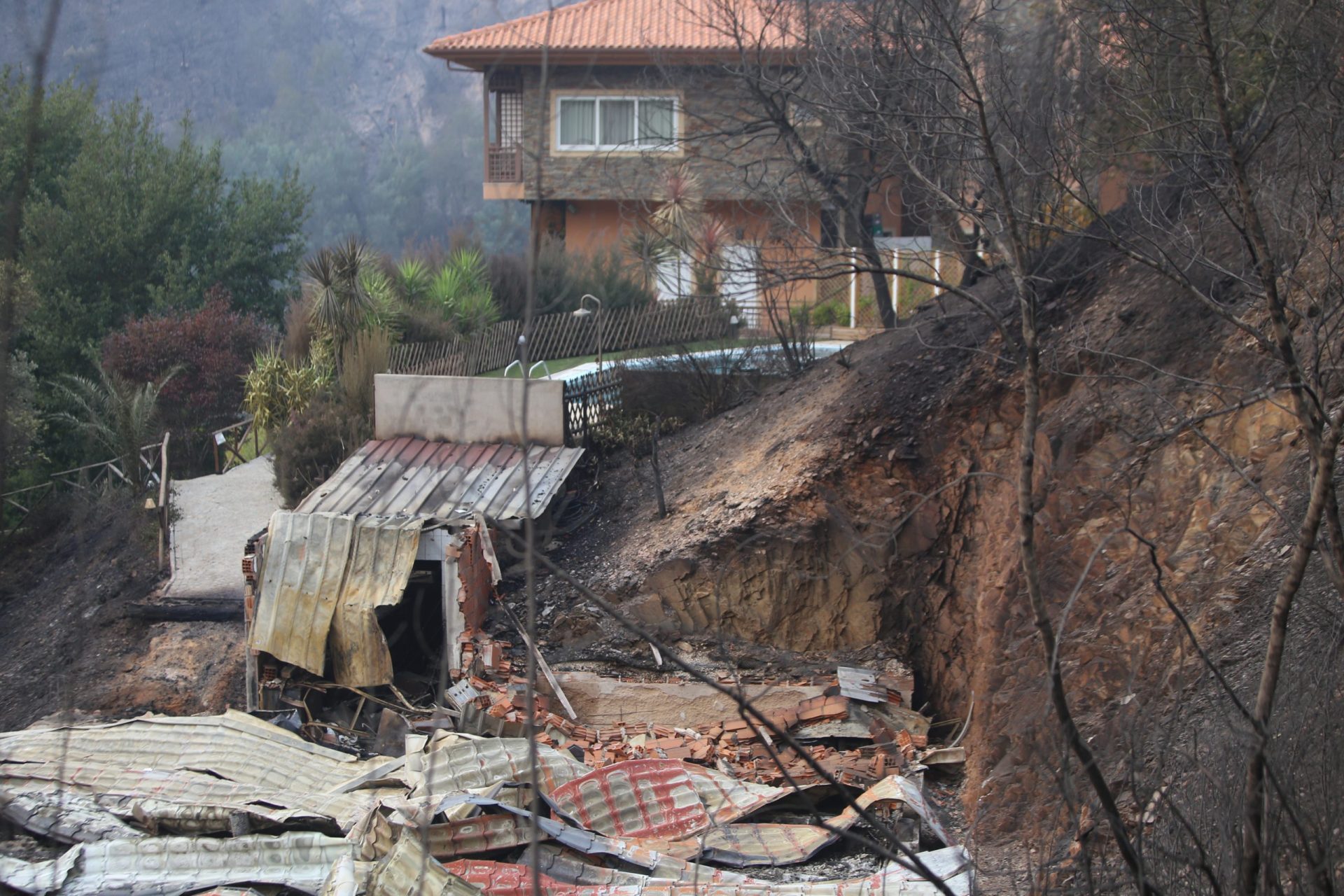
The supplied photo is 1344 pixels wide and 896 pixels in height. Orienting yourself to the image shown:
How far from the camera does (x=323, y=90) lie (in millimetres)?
41375

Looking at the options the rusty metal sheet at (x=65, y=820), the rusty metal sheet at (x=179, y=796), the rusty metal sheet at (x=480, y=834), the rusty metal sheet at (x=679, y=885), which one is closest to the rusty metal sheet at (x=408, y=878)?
the rusty metal sheet at (x=679, y=885)

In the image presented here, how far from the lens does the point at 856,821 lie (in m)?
7.19

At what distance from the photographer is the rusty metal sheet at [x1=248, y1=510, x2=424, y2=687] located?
405 inches

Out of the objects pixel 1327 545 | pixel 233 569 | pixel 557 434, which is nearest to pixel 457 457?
pixel 557 434

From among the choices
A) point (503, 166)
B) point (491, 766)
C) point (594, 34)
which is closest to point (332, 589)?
point (491, 766)

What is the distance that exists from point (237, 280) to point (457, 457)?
53.7 feet

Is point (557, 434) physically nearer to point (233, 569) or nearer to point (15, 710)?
point (233, 569)

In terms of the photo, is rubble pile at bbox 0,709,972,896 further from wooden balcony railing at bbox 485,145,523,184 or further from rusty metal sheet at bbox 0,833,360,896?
wooden balcony railing at bbox 485,145,523,184

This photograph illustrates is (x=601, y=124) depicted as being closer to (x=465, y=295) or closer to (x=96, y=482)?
(x=465, y=295)

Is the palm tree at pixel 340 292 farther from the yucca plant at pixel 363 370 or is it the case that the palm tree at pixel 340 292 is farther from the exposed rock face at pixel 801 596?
the exposed rock face at pixel 801 596

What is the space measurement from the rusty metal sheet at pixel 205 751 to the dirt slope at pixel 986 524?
2455 millimetres

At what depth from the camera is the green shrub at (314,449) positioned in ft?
48.5

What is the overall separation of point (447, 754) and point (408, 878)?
1.90m

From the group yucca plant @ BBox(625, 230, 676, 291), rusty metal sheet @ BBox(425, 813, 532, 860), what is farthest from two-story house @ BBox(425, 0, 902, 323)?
rusty metal sheet @ BBox(425, 813, 532, 860)
